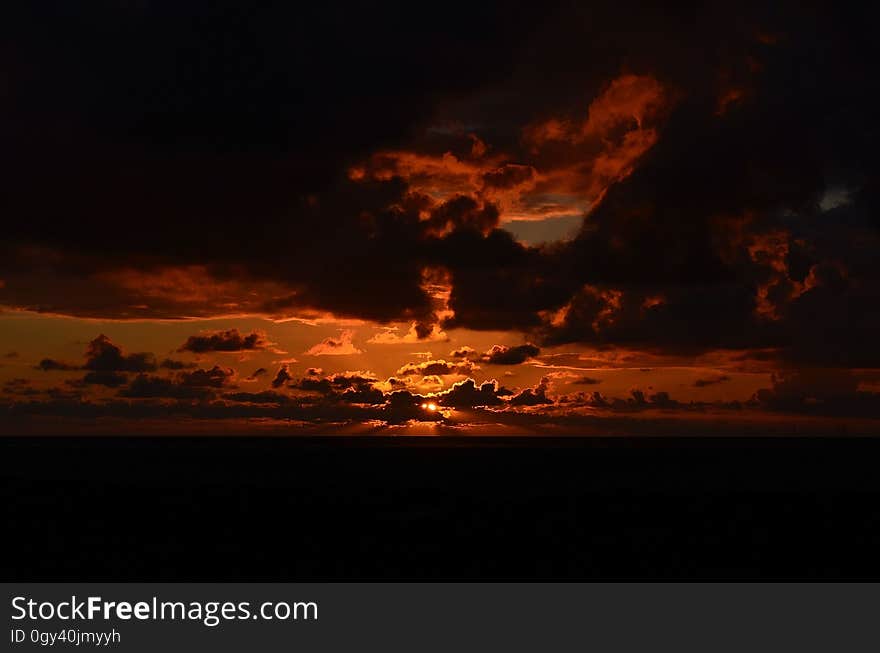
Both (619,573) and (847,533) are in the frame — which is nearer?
(619,573)

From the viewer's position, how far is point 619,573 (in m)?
30.0

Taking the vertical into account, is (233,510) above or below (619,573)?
above

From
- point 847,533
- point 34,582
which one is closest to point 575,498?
point 847,533

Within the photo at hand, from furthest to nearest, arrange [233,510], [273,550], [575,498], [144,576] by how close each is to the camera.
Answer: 1. [575,498]
2. [233,510]
3. [273,550]
4. [144,576]

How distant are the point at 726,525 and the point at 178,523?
2084 cm

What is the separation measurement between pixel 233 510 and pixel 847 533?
24152 millimetres

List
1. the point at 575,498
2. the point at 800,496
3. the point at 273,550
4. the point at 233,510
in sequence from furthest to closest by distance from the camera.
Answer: the point at 800,496 → the point at 575,498 → the point at 233,510 → the point at 273,550

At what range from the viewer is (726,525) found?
40.0m
